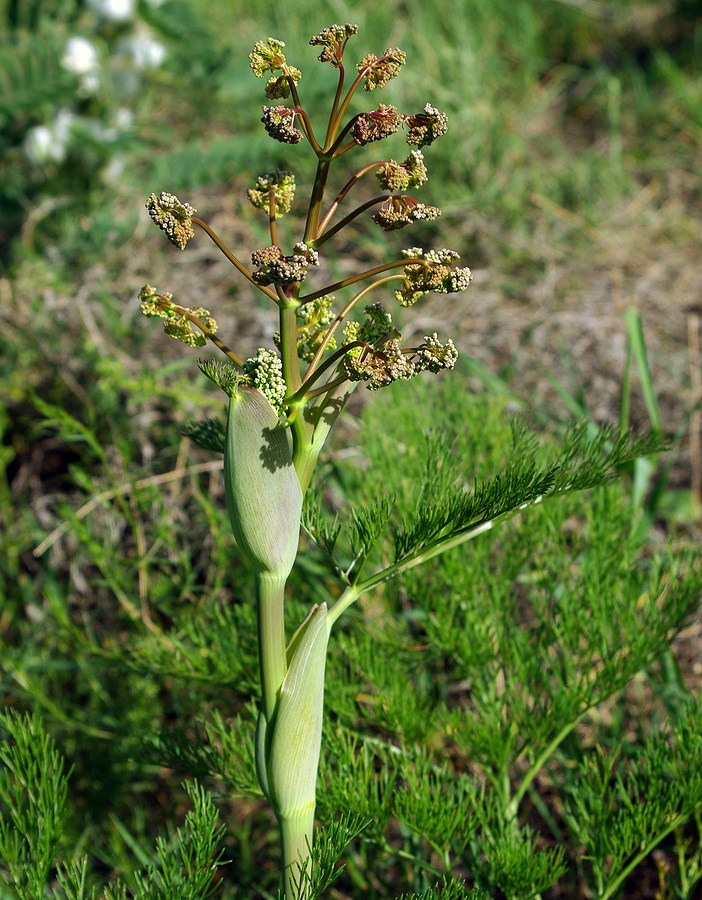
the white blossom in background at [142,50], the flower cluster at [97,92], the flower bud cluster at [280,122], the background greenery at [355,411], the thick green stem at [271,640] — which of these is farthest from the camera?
the white blossom in background at [142,50]

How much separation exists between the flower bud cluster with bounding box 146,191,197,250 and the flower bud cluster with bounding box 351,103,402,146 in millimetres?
132

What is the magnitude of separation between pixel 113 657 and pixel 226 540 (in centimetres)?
31

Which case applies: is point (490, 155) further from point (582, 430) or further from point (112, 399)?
point (582, 430)

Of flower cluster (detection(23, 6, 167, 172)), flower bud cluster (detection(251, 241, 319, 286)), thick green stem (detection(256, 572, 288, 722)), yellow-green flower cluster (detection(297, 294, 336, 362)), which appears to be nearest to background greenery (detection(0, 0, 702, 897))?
flower cluster (detection(23, 6, 167, 172))

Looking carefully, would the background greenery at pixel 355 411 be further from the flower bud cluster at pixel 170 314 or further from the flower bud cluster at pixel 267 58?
the flower bud cluster at pixel 267 58

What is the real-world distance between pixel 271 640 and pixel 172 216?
341 mm

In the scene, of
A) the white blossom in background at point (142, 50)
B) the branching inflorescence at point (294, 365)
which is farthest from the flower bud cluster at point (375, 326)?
the white blossom in background at point (142, 50)

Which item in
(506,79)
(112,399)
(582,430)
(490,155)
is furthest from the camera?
(506,79)

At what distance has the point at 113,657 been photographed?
1.20m

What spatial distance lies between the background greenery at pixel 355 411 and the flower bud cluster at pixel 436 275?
43cm

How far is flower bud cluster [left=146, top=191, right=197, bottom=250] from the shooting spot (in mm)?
701

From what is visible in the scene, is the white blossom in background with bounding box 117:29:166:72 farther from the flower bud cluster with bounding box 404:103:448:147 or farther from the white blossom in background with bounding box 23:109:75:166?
the flower bud cluster with bounding box 404:103:448:147

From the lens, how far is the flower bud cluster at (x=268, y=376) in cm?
73

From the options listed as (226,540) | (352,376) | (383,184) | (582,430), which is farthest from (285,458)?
(226,540)
